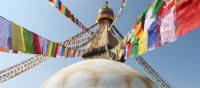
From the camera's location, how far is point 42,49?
1000cm

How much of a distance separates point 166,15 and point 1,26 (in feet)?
13.5

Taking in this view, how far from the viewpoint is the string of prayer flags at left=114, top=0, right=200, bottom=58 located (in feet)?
18.1

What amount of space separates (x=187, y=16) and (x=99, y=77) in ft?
6.42

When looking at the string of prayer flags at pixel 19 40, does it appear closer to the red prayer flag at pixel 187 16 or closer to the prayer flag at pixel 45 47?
the prayer flag at pixel 45 47

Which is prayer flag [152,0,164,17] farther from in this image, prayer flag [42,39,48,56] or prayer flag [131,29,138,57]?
prayer flag [42,39,48,56]

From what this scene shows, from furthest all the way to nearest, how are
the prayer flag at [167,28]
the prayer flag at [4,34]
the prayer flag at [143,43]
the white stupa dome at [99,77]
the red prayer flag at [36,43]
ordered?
the red prayer flag at [36,43] → the prayer flag at [4,34] → the prayer flag at [143,43] → the white stupa dome at [99,77] → the prayer flag at [167,28]

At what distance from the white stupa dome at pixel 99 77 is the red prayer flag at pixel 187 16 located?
135cm

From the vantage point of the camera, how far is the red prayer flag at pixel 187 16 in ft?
17.5

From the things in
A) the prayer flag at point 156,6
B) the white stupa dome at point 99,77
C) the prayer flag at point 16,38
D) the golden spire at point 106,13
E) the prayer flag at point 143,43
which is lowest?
the white stupa dome at point 99,77

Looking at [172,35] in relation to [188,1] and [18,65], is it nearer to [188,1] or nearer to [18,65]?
[188,1]

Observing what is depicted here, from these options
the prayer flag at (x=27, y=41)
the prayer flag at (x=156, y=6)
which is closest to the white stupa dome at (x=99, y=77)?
the prayer flag at (x=156, y=6)

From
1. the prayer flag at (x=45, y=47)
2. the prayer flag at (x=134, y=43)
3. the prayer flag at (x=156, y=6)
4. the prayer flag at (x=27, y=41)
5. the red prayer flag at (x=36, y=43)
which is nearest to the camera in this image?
the prayer flag at (x=156, y=6)

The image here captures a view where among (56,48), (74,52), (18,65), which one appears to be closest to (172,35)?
(56,48)

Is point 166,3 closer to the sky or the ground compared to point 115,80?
closer to the sky
